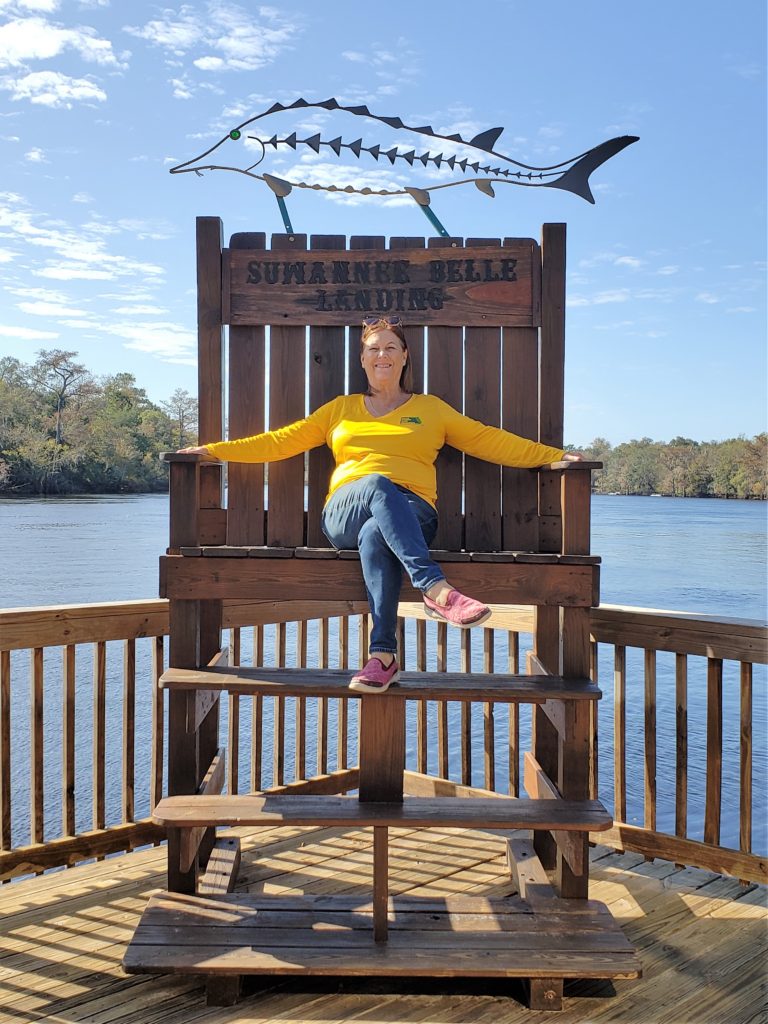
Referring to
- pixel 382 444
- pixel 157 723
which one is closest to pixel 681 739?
pixel 382 444

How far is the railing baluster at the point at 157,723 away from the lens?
10.3ft

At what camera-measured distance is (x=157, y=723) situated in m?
3.21

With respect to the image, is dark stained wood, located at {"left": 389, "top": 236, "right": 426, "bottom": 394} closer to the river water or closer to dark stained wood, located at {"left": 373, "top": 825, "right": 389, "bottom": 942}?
dark stained wood, located at {"left": 373, "top": 825, "right": 389, "bottom": 942}

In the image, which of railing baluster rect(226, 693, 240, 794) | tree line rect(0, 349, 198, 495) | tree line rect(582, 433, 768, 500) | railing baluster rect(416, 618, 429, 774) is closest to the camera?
railing baluster rect(226, 693, 240, 794)

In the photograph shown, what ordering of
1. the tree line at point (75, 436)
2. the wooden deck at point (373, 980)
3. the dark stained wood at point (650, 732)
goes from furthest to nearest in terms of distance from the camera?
the tree line at point (75, 436)
the dark stained wood at point (650, 732)
the wooden deck at point (373, 980)

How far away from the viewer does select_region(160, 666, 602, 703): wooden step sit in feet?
7.50

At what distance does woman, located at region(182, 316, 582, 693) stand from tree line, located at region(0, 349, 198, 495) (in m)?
18.0

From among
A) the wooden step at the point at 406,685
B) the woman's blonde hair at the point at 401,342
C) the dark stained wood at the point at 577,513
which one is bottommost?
the wooden step at the point at 406,685

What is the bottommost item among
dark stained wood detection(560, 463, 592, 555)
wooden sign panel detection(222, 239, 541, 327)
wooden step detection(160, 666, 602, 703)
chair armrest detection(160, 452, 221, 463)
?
wooden step detection(160, 666, 602, 703)

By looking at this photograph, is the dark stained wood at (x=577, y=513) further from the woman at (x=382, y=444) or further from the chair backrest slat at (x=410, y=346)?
the chair backrest slat at (x=410, y=346)

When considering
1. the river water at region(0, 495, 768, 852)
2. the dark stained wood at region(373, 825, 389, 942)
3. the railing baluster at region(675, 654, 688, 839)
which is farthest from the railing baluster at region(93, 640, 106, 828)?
the river water at region(0, 495, 768, 852)

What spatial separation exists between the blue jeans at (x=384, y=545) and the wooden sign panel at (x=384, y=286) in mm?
677

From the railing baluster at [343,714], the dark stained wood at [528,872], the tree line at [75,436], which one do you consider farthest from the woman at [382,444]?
the tree line at [75,436]

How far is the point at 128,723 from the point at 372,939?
50.7 inches
